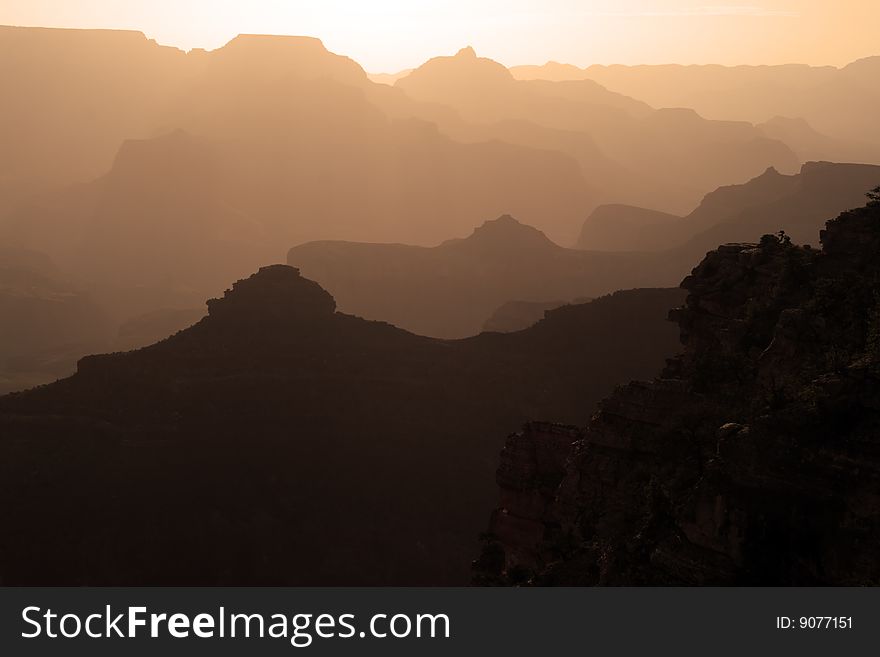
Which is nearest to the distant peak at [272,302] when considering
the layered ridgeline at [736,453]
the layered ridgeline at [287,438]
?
the layered ridgeline at [287,438]

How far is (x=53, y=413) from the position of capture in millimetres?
87438

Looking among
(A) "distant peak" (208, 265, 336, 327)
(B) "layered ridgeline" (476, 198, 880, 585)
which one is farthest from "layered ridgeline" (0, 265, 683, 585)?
(B) "layered ridgeline" (476, 198, 880, 585)

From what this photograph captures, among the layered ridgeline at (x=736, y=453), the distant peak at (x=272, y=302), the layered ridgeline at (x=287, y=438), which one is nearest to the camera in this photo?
the layered ridgeline at (x=736, y=453)

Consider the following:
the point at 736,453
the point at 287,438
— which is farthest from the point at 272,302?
the point at 736,453

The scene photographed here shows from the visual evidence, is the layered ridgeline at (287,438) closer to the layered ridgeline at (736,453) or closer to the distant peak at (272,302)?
the distant peak at (272,302)

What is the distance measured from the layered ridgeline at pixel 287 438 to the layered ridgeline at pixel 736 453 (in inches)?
1447

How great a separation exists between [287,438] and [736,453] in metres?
66.5

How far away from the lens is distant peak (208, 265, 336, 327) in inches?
3944

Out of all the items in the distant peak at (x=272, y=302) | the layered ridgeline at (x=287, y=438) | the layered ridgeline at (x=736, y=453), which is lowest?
the layered ridgeline at (x=736, y=453)

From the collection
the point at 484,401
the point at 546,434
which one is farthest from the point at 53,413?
the point at 546,434

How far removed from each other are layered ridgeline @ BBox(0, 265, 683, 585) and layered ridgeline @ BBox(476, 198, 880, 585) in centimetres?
3674

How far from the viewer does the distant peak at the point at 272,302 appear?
100 m

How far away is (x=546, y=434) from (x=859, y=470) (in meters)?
20.5
